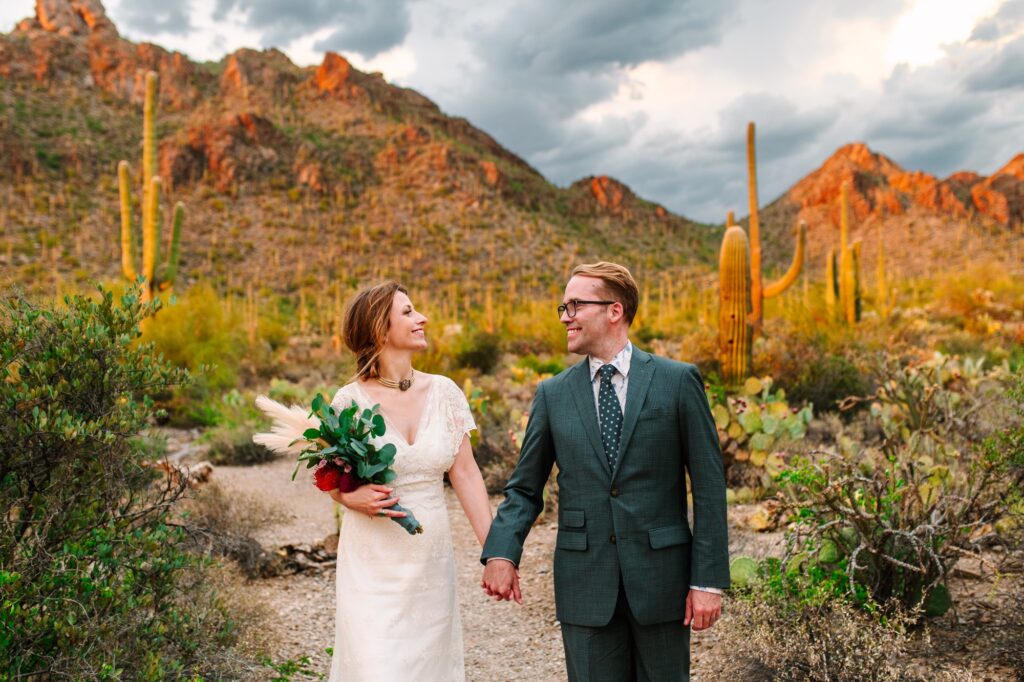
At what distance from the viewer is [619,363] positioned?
2596 mm

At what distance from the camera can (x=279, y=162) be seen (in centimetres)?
5138

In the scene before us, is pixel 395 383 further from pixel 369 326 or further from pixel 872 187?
pixel 872 187

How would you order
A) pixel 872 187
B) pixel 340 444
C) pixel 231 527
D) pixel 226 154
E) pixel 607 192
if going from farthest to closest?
1. pixel 607 192
2. pixel 872 187
3. pixel 226 154
4. pixel 231 527
5. pixel 340 444

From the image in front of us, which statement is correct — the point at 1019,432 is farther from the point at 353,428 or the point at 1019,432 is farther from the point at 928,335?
the point at 928,335

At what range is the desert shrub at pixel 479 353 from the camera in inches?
600

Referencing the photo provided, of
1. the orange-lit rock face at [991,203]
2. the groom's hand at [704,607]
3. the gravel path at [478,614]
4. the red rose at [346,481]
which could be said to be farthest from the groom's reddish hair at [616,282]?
the orange-lit rock face at [991,203]

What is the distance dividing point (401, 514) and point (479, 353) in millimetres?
12933

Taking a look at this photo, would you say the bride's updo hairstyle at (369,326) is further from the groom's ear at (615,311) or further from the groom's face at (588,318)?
the groom's ear at (615,311)

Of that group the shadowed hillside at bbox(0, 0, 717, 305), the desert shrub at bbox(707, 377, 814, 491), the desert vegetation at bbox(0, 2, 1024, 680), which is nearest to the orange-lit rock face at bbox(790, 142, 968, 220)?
the shadowed hillside at bbox(0, 0, 717, 305)

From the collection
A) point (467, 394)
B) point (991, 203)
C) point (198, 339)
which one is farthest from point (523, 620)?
point (991, 203)

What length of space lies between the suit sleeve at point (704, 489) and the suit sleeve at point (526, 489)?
1.52ft

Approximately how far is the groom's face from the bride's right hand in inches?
30.6

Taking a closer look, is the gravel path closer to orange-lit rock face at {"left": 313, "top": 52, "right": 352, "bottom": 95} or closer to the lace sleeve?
the lace sleeve

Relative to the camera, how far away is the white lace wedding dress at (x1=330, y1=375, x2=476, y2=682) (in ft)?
8.77
